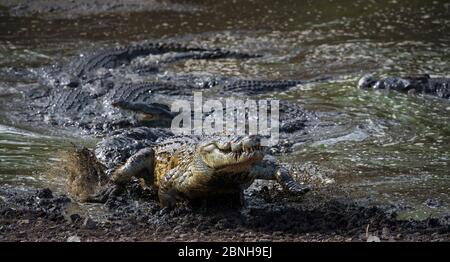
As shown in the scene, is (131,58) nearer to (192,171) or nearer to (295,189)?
(295,189)

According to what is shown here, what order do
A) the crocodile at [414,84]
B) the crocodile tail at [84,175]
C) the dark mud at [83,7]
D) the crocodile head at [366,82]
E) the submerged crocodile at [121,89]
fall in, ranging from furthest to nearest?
the dark mud at [83,7] < the crocodile head at [366,82] < the crocodile at [414,84] < the submerged crocodile at [121,89] < the crocodile tail at [84,175]

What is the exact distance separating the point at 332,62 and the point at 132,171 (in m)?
6.10

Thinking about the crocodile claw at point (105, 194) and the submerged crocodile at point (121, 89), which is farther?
the submerged crocodile at point (121, 89)

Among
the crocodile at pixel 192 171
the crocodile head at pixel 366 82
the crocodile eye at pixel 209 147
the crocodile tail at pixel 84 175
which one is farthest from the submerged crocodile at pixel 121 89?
the crocodile eye at pixel 209 147

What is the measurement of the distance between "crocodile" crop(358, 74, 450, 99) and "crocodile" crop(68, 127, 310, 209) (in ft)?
14.4

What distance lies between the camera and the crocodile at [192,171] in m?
5.63

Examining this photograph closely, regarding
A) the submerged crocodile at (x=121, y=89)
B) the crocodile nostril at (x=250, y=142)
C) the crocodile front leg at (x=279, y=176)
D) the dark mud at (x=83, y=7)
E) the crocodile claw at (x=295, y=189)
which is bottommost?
the submerged crocodile at (x=121, y=89)

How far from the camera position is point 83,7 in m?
15.4

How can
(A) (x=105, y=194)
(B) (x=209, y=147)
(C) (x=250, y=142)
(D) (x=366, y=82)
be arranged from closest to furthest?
1. (C) (x=250, y=142)
2. (B) (x=209, y=147)
3. (A) (x=105, y=194)
4. (D) (x=366, y=82)

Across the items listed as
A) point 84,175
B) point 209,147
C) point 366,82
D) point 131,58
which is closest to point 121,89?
point 131,58

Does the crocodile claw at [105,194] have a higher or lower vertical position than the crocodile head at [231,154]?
lower

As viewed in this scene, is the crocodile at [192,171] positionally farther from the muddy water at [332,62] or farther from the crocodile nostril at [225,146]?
the muddy water at [332,62]

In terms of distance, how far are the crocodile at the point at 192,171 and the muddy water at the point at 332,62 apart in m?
0.61
